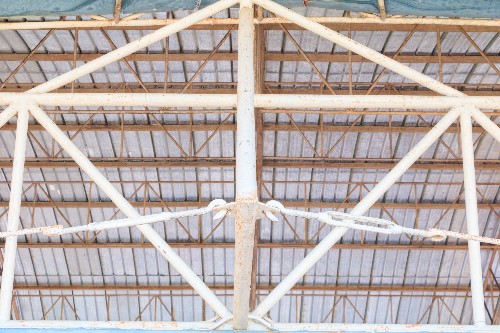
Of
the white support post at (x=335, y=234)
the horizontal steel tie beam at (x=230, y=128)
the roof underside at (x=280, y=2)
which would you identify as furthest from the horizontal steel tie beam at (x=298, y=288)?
the white support post at (x=335, y=234)

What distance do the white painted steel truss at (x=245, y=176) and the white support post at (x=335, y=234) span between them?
0.01 m

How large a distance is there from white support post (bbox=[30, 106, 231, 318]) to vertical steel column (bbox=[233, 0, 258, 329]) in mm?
929

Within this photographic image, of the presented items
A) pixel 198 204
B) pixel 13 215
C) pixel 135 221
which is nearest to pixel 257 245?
pixel 198 204

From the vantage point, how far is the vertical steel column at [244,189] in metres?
6.70

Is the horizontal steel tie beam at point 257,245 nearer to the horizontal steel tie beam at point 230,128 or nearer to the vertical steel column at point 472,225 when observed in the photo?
the horizontal steel tie beam at point 230,128

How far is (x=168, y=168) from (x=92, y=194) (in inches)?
116

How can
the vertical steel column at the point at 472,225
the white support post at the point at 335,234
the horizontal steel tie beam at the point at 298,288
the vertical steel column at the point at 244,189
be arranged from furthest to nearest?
1. the horizontal steel tie beam at the point at 298,288
2. the vertical steel column at the point at 472,225
3. the white support post at the point at 335,234
4. the vertical steel column at the point at 244,189

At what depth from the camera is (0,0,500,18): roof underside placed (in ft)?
38.4

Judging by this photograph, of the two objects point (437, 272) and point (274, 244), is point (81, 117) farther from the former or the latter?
point (437, 272)

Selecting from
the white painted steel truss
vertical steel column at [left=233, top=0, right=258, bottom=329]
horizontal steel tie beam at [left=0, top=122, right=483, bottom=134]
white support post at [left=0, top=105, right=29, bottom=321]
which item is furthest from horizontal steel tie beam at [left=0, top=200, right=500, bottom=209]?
vertical steel column at [left=233, top=0, right=258, bottom=329]

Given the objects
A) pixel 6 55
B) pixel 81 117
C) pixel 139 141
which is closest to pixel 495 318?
pixel 139 141

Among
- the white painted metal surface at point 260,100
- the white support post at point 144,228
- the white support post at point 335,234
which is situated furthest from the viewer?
the white painted metal surface at point 260,100

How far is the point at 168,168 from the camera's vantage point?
22016 millimetres

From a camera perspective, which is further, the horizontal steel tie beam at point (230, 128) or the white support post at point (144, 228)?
the horizontal steel tie beam at point (230, 128)
